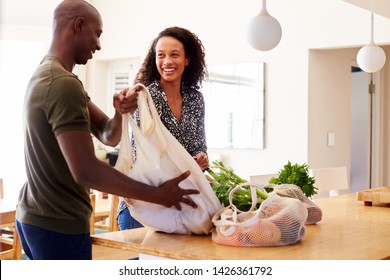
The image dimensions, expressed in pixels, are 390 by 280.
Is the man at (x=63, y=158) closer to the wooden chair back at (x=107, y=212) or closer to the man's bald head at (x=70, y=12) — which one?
the man's bald head at (x=70, y=12)

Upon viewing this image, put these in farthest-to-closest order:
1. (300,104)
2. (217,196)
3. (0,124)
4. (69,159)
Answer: (0,124) → (300,104) → (217,196) → (69,159)

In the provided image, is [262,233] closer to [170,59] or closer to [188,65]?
[170,59]

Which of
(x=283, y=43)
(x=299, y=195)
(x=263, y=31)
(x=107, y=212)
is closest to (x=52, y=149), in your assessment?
(x=299, y=195)

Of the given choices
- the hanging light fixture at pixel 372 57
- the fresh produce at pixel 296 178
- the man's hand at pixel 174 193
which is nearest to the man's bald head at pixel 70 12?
the man's hand at pixel 174 193

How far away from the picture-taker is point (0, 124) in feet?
19.4

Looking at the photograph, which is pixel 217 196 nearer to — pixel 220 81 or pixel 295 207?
pixel 295 207

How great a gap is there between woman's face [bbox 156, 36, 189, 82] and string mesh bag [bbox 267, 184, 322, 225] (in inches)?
21.9

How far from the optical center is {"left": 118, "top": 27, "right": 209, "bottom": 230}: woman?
7.11ft

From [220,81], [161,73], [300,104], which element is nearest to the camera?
[161,73]

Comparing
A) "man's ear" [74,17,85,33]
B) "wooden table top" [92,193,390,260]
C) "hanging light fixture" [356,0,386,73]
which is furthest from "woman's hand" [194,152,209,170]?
"hanging light fixture" [356,0,386,73]

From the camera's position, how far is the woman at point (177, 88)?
217cm

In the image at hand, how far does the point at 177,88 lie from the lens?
2260 millimetres
